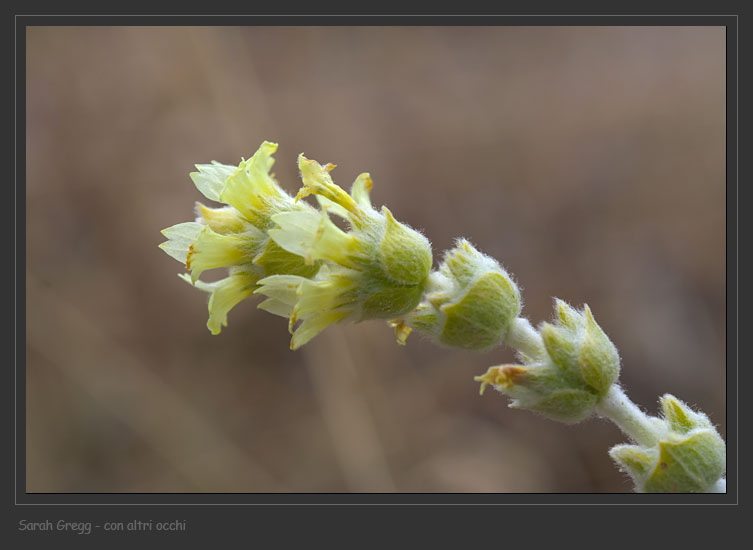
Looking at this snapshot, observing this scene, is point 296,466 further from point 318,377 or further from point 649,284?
point 649,284

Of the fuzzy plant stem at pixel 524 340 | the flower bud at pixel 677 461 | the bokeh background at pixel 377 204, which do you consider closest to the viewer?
the flower bud at pixel 677 461

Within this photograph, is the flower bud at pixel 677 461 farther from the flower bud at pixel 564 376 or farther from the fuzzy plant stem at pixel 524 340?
the fuzzy plant stem at pixel 524 340

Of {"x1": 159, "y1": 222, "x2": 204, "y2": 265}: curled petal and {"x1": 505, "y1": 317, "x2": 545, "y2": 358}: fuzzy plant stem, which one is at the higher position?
{"x1": 159, "y1": 222, "x2": 204, "y2": 265}: curled petal

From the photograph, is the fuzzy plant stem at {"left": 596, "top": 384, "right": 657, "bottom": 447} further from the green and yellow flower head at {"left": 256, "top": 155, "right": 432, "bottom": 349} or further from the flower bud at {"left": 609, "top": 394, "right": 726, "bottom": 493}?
the green and yellow flower head at {"left": 256, "top": 155, "right": 432, "bottom": 349}

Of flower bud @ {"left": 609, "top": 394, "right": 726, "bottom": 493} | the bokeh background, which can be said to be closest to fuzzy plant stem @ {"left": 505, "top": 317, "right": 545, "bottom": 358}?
flower bud @ {"left": 609, "top": 394, "right": 726, "bottom": 493}

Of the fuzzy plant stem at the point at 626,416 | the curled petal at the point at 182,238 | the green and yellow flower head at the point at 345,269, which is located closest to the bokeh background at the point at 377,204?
the fuzzy plant stem at the point at 626,416

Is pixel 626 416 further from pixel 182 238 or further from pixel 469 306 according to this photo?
pixel 182 238
